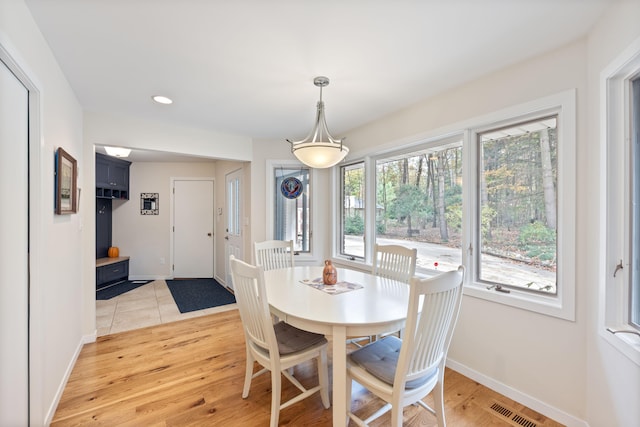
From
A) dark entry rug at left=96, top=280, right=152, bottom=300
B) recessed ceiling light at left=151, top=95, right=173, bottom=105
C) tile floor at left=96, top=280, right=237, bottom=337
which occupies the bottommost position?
tile floor at left=96, top=280, right=237, bottom=337

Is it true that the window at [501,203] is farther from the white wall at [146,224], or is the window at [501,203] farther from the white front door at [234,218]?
the white wall at [146,224]

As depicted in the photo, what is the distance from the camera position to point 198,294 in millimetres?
4242

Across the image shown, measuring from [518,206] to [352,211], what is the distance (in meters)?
1.90

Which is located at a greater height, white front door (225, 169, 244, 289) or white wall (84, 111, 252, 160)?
white wall (84, 111, 252, 160)

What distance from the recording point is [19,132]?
1.40 m

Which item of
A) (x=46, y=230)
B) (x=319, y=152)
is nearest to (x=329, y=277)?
(x=319, y=152)

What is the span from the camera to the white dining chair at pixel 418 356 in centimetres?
124

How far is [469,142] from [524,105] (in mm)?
431

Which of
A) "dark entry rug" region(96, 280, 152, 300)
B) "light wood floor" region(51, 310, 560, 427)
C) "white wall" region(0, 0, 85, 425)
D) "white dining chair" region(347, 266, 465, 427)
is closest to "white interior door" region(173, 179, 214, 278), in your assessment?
"dark entry rug" region(96, 280, 152, 300)

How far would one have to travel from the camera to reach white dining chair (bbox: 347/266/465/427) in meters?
1.24

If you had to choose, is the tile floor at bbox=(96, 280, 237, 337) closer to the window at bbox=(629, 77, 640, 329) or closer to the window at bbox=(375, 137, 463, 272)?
the window at bbox=(375, 137, 463, 272)

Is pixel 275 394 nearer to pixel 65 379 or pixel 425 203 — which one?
pixel 65 379

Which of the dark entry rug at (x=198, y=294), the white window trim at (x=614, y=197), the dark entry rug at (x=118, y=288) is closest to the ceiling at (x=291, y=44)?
the white window trim at (x=614, y=197)

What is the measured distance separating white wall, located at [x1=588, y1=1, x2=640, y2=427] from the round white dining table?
101cm
